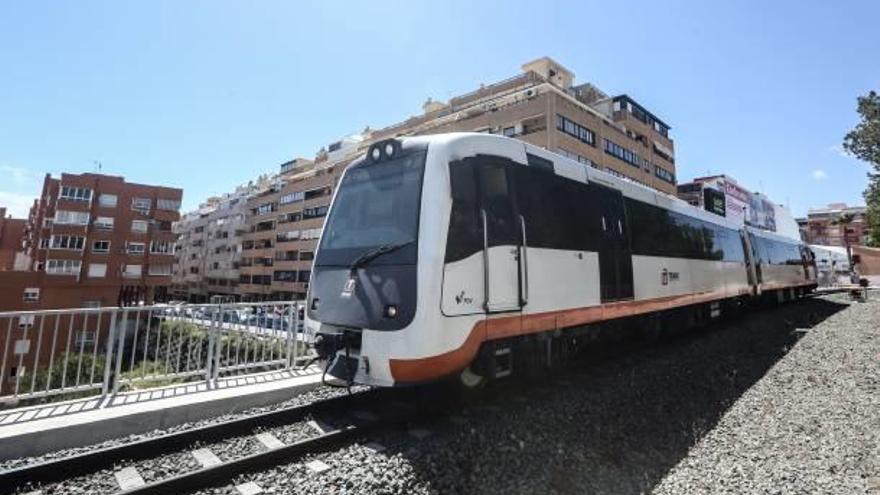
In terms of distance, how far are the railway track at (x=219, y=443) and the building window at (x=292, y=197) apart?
61687 mm

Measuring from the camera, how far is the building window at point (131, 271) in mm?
49688

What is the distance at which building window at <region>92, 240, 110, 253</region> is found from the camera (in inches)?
1902

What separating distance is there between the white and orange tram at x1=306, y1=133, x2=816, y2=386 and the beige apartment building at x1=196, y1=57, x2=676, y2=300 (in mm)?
30431

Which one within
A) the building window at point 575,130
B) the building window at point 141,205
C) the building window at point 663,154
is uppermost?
the building window at point 663,154

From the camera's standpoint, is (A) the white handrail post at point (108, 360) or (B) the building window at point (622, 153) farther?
(B) the building window at point (622, 153)

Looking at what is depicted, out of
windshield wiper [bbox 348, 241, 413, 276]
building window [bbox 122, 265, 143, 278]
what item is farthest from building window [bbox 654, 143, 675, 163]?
building window [bbox 122, 265, 143, 278]

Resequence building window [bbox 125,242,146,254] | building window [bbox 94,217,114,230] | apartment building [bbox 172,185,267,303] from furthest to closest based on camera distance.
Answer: apartment building [bbox 172,185,267,303] → building window [bbox 125,242,146,254] → building window [bbox 94,217,114,230]

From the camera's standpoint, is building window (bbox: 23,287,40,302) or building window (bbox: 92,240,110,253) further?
building window (bbox: 92,240,110,253)

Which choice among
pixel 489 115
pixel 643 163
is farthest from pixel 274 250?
pixel 643 163

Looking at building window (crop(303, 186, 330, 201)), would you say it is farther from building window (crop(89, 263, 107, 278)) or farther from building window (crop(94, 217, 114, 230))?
building window (crop(89, 263, 107, 278))

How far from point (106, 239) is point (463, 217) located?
57292 millimetres

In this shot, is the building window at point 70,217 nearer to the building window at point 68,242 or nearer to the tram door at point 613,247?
the building window at point 68,242

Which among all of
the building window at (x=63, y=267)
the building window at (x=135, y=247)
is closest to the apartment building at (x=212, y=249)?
the building window at (x=135, y=247)

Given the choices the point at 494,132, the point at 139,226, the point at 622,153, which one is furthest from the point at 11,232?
the point at 622,153
